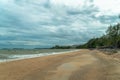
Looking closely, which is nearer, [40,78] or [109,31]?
[40,78]

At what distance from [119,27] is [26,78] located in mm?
73485

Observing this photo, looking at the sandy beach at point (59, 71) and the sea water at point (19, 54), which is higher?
the sea water at point (19, 54)

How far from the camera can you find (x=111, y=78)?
1502 cm

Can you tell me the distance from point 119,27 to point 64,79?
240 feet

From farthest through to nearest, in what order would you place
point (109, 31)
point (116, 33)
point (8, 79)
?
1. point (109, 31)
2. point (116, 33)
3. point (8, 79)

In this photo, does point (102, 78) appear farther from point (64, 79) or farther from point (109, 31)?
point (109, 31)

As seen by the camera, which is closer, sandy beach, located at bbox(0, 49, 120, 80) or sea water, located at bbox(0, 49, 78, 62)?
sandy beach, located at bbox(0, 49, 120, 80)

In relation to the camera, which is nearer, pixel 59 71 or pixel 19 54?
pixel 59 71

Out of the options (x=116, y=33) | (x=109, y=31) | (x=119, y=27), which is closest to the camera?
(x=119, y=27)

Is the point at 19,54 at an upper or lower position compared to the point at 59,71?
upper

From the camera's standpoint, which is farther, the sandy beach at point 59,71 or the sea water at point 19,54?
the sea water at point 19,54

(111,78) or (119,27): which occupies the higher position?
(119,27)

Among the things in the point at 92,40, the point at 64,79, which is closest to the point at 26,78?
the point at 64,79

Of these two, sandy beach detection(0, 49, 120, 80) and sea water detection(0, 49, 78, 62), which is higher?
sea water detection(0, 49, 78, 62)
